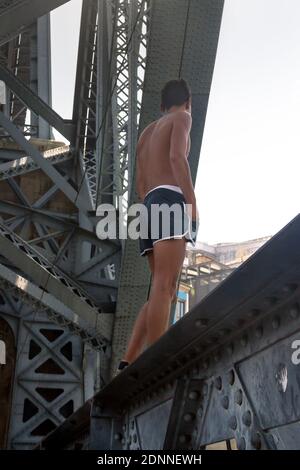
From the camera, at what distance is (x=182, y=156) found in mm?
4066

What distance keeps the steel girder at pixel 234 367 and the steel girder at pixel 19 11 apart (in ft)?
11.7

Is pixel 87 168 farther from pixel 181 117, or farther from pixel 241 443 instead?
pixel 241 443

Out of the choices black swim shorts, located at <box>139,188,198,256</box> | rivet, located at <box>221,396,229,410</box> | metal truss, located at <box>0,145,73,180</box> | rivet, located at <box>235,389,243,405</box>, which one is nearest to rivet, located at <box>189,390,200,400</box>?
rivet, located at <box>221,396,229,410</box>

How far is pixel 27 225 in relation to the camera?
10.6 metres

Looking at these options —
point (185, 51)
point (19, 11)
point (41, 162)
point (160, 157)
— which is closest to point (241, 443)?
point (160, 157)

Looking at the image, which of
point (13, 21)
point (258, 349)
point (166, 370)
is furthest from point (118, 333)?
point (258, 349)

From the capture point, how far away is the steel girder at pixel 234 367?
5.79 feet

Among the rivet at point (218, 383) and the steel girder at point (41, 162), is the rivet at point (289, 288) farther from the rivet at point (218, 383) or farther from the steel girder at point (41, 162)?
the steel girder at point (41, 162)

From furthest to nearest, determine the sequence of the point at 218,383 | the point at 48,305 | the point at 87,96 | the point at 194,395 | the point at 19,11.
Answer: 1. the point at 87,96
2. the point at 48,305
3. the point at 19,11
4. the point at 194,395
5. the point at 218,383

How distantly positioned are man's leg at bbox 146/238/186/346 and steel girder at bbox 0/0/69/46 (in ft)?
8.74

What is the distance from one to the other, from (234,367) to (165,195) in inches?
82.6

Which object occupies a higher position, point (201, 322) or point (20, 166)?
point (20, 166)

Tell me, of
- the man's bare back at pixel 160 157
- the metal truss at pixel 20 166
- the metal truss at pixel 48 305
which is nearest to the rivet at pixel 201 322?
the man's bare back at pixel 160 157

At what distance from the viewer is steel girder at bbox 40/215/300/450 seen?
1.77 meters
